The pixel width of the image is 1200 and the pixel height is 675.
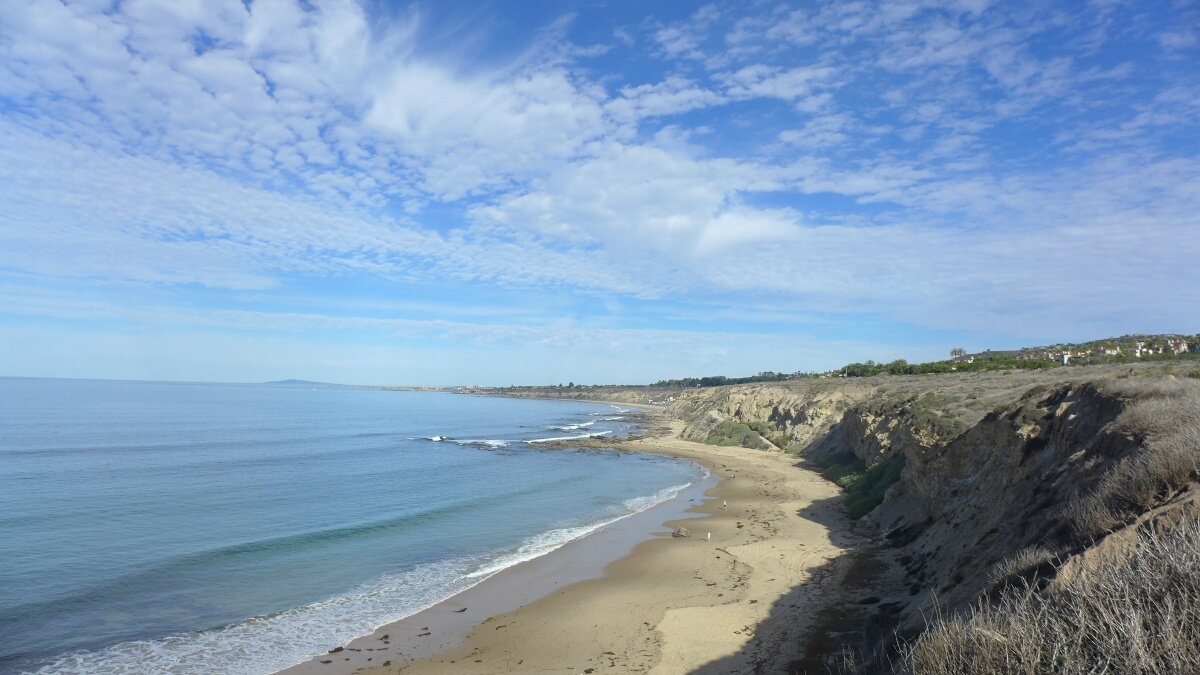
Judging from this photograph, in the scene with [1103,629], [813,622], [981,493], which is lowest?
[813,622]

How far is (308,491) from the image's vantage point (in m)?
33.1

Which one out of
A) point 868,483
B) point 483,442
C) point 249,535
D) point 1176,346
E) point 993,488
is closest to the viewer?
point 993,488

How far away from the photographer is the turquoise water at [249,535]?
576 inches

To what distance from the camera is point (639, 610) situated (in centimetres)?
1595

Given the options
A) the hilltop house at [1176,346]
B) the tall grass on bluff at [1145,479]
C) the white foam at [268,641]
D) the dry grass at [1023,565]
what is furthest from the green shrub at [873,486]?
the hilltop house at [1176,346]

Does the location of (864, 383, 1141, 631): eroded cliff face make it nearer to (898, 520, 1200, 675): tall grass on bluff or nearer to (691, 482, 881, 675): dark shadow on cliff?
(691, 482, 881, 675): dark shadow on cliff

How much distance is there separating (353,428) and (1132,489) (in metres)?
76.3

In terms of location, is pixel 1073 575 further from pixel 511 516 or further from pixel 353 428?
pixel 353 428

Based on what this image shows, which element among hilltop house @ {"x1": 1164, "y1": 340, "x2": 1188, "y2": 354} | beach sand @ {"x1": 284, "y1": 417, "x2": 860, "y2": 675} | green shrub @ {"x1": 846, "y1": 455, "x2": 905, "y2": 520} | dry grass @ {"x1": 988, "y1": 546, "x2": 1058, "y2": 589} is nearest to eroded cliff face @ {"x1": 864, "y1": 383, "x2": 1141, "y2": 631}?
dry grass @ {"x1": 988, "y1": 546, "x2": 1058, "y2": 589}

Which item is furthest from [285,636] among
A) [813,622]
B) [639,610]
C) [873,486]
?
[873,486]

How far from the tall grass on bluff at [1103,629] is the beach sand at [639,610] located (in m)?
6.86

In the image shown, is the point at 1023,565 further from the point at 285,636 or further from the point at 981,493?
the point at 285,636

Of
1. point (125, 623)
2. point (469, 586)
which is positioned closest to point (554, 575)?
point (469, 586)

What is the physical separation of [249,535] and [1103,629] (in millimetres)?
26314
